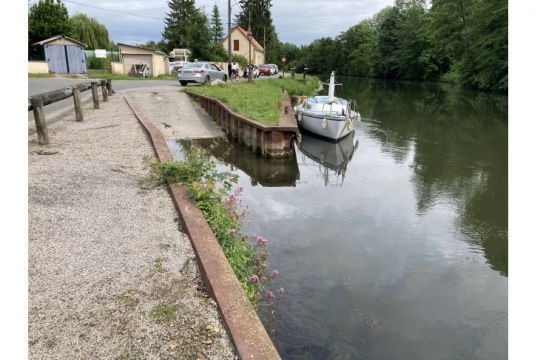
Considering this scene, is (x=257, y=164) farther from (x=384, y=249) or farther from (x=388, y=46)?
(x=388, y=46)

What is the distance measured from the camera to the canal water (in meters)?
5.00

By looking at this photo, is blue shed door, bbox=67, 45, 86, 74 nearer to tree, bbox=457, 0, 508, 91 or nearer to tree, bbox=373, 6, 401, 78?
tree, bbox=457, 0, 508, 91

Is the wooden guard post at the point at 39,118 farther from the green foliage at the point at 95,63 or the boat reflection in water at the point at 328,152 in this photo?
the green foliage at the point at 95,63

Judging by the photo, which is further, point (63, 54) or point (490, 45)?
point (490, 45)

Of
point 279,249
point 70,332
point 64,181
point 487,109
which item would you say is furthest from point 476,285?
point 487,109

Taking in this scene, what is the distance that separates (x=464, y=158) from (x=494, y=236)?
803 centimetres

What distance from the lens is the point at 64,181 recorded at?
21.6 ft

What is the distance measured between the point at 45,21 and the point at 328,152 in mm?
38578

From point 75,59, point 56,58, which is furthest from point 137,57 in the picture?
point 56,58

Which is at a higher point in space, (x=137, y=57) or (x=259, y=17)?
(x=259, y=17)

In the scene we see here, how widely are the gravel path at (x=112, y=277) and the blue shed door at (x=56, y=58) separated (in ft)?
107

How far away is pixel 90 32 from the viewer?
55.4 m

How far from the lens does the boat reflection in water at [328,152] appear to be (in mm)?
13613

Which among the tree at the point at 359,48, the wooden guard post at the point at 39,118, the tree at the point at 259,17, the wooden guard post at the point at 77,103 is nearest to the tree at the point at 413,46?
the tree at the point at 359,48
